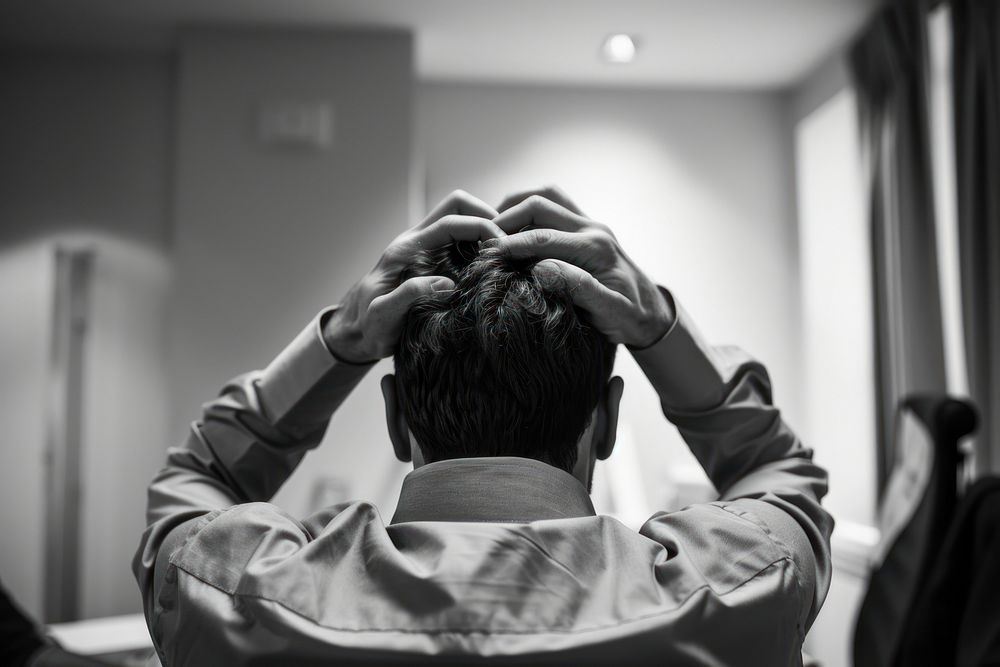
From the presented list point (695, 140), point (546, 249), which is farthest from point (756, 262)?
point (546, 249)

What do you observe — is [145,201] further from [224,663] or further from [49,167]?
[224,663]

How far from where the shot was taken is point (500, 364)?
69 centimetres

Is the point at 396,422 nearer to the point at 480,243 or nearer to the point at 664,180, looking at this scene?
the point at 480,243

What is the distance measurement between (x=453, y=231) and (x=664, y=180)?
319 centimetres

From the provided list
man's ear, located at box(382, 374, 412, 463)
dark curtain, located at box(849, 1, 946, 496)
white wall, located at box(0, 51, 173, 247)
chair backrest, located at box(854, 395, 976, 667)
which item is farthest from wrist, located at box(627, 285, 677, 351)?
white wall, located at box(0, 51, 173, 247)

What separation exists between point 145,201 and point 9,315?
0.70m

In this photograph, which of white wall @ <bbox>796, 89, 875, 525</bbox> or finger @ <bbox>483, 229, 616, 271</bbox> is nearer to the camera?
finger @ <bbox>483, 229, 616, 271</bbox>

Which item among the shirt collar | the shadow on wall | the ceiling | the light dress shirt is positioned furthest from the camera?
the shadow on wall

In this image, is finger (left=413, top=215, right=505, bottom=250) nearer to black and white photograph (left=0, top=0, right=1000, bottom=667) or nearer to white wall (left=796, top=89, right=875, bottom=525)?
black and white photograph (left=0, top=0, right=1000, bottom=667)

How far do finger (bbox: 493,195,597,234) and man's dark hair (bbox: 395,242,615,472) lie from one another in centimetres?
3

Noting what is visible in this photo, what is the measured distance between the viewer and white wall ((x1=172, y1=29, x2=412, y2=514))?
3057mm

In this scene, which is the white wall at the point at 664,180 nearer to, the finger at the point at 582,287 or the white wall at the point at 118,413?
the white wall at the point at 118,413

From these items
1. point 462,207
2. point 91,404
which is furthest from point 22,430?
point 462,207

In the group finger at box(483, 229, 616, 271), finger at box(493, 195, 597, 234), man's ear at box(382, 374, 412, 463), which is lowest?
man's ear at box(382, 374, 412, 463)
